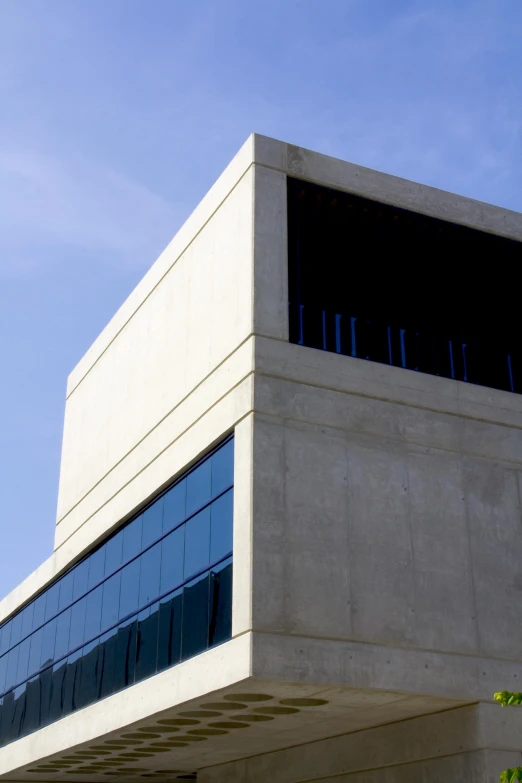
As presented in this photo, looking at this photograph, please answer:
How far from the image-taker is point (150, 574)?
72.6ft

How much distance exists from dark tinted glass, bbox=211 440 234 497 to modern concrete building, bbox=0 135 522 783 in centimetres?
9

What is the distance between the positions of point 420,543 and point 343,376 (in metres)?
3.59

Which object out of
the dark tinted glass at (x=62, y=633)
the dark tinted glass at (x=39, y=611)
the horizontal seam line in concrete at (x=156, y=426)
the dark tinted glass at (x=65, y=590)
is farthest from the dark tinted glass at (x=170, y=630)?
the dark tinted glass at (x=39, y=611)

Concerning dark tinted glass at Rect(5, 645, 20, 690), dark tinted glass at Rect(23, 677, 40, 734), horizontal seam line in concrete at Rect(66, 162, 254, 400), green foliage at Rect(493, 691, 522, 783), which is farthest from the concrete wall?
horizontal seam line in concrete at Rect(66, 162, 254, 400)

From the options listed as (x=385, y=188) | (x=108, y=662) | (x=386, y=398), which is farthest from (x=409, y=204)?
(x=108, y=662)

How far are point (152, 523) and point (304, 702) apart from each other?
5934 mm

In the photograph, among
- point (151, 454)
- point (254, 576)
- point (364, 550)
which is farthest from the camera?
point (151, 454)

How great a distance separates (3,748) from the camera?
2911 cm

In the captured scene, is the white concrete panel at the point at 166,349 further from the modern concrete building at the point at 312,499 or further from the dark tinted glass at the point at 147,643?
the dark tinted glass at the point at 147,643

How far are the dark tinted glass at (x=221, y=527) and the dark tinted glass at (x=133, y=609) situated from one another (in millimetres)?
19

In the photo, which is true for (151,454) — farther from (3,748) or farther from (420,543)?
(3,748)

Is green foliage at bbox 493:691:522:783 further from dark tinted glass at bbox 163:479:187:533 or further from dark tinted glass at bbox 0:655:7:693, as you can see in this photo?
dark tinted glass at bbox 0:655:7:693

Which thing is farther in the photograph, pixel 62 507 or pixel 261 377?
pixel 62 507

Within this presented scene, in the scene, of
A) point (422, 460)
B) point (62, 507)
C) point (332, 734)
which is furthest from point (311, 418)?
point (62, 507)
